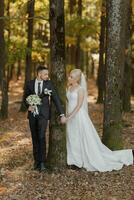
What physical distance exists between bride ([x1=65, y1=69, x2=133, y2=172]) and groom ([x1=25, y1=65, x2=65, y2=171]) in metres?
0.58

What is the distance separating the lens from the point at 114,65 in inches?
405

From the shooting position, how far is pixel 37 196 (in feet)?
28.1

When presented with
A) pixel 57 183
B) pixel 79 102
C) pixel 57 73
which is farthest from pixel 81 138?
pixel 57 73

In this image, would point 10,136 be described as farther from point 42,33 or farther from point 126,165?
point 42,33

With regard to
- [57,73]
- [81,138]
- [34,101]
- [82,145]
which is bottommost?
[82,145]

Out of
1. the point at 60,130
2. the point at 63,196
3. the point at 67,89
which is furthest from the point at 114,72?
the point at 63,196

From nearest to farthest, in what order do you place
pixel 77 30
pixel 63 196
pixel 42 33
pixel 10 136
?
pixel 63 196 → pixel 10 136 → pixel 77 30 → pixel 42 33

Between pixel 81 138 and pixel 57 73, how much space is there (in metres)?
1.65

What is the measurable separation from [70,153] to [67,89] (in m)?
1.42

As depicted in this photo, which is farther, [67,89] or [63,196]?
[67,89]

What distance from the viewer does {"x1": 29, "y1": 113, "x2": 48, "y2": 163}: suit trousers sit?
9688 mm

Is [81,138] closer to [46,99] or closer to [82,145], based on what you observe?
[82,145]

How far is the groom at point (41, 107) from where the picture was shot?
9.46m

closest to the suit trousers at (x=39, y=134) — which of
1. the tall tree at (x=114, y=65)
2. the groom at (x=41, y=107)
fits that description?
the groom at (x=41, y=107)
